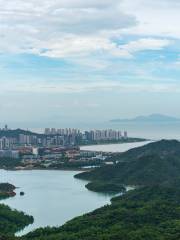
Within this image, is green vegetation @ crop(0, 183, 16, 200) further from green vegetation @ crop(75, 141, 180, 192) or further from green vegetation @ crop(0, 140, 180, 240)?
green vegetation @ crop(75, 141, 180, 192)

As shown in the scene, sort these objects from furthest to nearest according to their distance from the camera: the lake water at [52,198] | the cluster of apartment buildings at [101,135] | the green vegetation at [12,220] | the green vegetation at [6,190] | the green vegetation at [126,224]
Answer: the cluster of apartment buildings at [101,135], the green vegetation at [6,190], the lake water at [52,198], the green vegetation at [12,220], the green vegetation at [126,224]

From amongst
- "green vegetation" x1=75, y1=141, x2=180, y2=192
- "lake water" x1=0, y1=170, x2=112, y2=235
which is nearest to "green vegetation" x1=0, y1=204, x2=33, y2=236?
"lake water" x1=0, y1=170, x2=112, y2=235

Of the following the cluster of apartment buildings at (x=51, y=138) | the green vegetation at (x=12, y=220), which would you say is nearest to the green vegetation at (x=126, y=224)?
the green vegetation at (x=12, y=220)

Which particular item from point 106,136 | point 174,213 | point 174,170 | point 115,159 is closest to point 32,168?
point 115,159

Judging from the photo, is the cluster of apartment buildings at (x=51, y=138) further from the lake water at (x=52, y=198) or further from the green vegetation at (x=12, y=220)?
the green vegetation at (x=12, y=220)

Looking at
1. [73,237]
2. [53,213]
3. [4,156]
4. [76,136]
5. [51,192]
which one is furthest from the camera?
[76,136]

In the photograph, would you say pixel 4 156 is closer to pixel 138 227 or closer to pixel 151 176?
pixel 151 176
